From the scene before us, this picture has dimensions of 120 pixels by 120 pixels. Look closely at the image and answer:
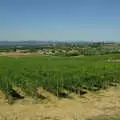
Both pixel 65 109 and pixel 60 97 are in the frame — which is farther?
pixel 60 97

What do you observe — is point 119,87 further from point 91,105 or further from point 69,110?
point 69,110

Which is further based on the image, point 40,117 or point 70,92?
point 70,92

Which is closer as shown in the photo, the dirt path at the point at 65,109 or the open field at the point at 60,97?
the dirt path at the point at 65,109

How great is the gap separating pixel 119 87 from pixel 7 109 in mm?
10086

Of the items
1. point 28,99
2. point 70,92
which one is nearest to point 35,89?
point 28,99

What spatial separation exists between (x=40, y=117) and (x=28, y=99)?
3170 millimetres

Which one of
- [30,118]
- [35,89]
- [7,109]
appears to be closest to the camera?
[30,118]

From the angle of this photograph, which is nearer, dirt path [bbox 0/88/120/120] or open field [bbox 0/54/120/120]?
dirt path [bbox 0/88/120/120]

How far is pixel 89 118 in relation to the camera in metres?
12.1

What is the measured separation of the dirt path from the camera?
12.2m

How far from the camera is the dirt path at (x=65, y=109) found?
12.2m

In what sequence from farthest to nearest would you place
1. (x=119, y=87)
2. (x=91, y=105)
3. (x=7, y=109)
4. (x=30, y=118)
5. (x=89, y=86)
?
(x=119, y=87) < (x=89, y=86) < (x=91, y=105) < (x=7, y=109) < (x=30, y=118)

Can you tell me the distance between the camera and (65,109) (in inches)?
534

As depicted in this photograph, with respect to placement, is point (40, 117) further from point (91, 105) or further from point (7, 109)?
point (91, 105)
